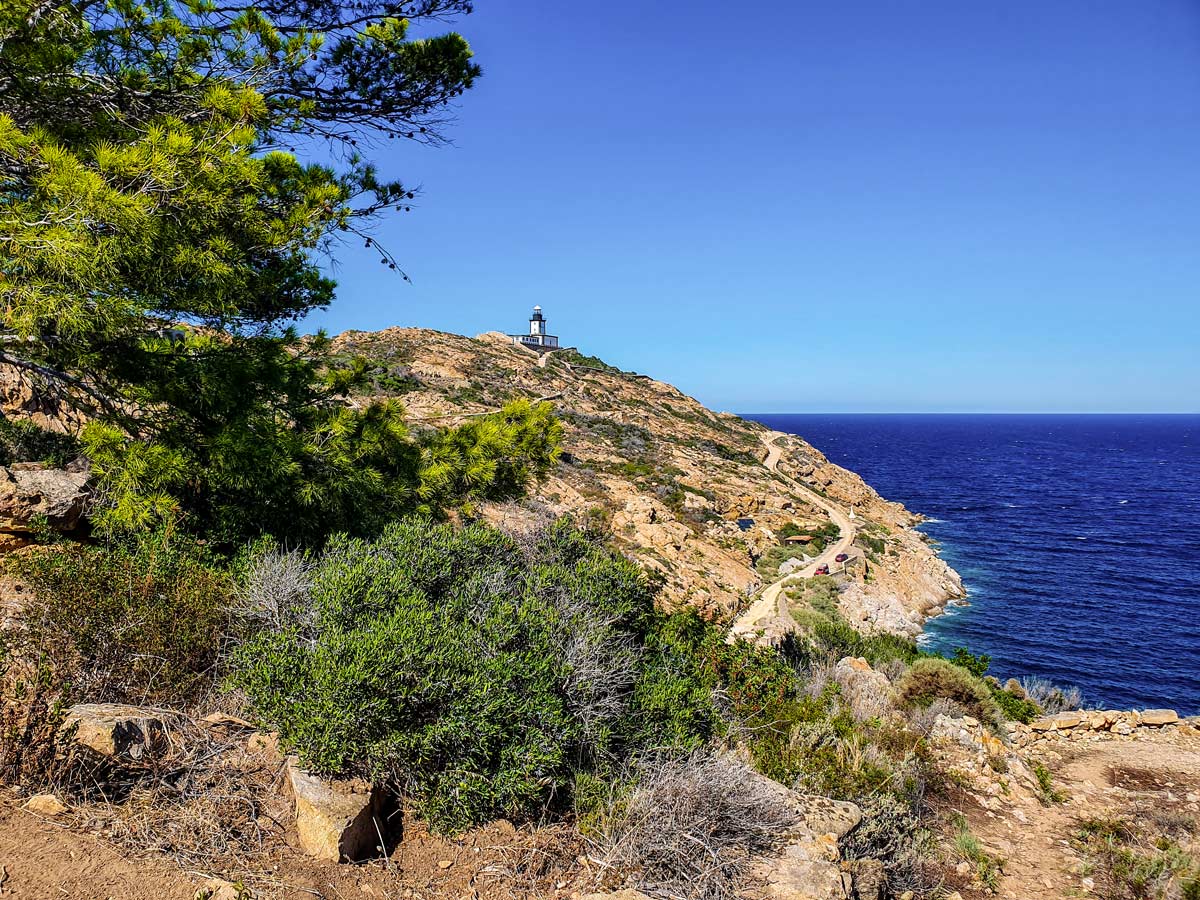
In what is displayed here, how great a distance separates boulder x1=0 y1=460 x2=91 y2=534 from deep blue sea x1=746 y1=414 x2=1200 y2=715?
25.0m

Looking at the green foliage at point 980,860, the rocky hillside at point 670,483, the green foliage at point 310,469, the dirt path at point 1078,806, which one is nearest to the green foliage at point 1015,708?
the dirt path at point 1078,806

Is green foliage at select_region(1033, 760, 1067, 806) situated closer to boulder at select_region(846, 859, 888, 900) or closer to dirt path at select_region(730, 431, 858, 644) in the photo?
dirt path at select_region(730, 431, 858, 644)

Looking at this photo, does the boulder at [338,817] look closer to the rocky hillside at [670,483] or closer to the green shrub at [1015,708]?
the rocky hillside at [670,483]

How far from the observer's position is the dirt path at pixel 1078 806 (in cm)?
586

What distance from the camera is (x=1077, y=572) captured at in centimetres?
3456

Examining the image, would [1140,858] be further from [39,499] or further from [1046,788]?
[39,499]

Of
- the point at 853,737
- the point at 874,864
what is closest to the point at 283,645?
the point at 874,864

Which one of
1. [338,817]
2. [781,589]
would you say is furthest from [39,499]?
[781,589]

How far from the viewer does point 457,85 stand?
23.3 ft

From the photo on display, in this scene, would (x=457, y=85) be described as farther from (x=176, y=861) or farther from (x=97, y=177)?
(x=176, y=861)

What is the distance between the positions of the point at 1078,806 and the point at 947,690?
2.45 metres

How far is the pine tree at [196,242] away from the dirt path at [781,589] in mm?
6024

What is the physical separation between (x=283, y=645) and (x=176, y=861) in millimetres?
1189

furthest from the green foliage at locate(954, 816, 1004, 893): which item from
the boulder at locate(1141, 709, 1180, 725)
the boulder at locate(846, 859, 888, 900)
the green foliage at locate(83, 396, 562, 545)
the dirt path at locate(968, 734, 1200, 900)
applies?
the boulder at locate(1141, 709, 1180, 725)
